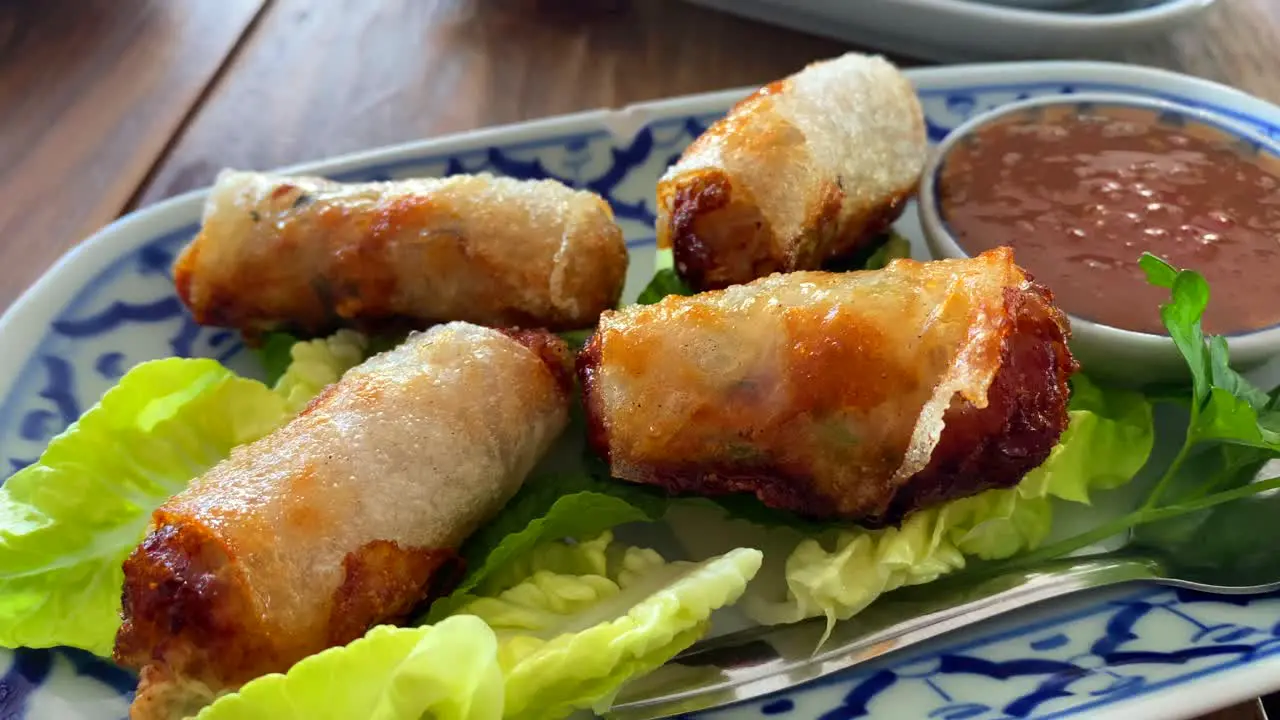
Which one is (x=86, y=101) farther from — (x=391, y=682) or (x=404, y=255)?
(x=391, y=682)

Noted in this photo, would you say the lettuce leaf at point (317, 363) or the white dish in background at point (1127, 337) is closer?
the white dish in background at point (1127, 337)

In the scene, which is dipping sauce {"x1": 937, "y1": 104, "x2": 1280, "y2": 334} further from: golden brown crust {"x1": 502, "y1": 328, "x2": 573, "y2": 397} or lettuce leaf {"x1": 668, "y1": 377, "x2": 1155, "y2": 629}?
golden brown crust {"x1": 502, "y1": 328, "x2": 573, "y2": 397}

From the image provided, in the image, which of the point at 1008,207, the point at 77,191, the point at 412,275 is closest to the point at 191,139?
the point at 77,191

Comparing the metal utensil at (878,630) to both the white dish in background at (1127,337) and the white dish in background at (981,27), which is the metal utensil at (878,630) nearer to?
the white dish in background at (1127,337)

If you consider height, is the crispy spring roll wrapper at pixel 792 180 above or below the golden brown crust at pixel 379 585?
above

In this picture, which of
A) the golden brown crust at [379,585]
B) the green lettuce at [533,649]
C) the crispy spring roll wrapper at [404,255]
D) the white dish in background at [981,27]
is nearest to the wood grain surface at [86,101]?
the crispy spring roll wrapper at [404,255]

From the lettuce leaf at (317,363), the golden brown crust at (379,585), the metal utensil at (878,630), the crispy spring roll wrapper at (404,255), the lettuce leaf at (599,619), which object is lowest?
the metal utensil at (878,630)

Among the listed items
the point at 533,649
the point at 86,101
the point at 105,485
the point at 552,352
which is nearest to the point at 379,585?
the point at 533,649
